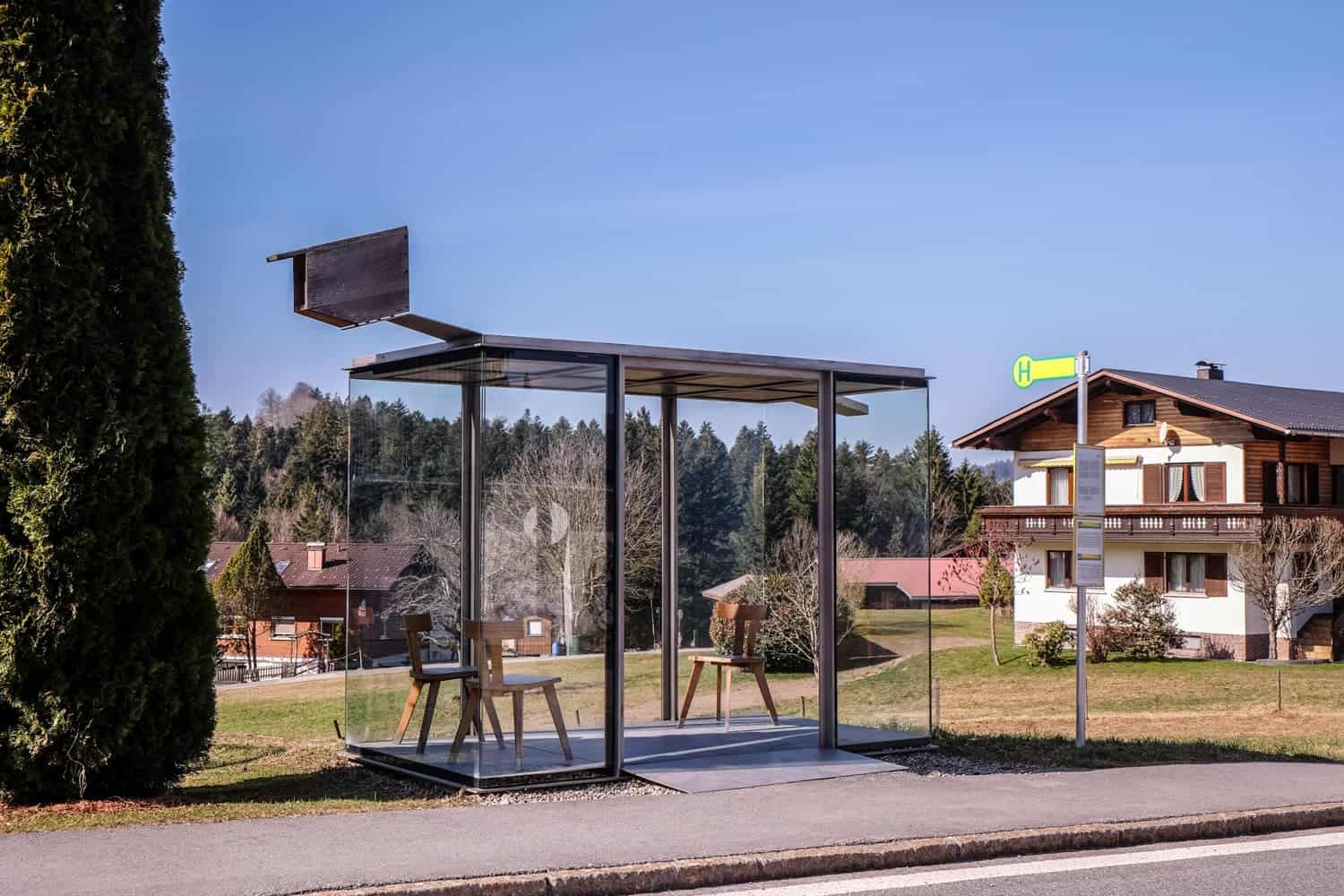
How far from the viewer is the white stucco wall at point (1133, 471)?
3925cm

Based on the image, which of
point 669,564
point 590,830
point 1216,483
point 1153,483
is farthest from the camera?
point 1153,483

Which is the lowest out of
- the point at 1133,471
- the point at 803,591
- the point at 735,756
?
the point at 735,756

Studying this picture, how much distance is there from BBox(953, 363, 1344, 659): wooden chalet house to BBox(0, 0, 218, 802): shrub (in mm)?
33261

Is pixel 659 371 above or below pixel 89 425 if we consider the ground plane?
above

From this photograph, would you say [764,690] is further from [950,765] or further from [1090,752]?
[1090,752]

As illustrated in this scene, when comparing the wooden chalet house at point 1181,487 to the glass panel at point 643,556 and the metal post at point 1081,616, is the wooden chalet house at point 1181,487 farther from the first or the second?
the glass panel at point 643,556

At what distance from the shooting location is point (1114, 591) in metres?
40.7

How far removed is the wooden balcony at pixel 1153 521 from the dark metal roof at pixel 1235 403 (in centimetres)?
225

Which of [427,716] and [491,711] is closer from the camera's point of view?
[491,711]

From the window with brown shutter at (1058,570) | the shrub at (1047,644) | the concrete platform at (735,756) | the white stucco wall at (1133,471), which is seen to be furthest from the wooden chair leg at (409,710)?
the window with brown shutter at (1058,570)

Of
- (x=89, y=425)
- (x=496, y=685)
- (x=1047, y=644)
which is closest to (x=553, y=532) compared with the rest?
(x=496, y=685)

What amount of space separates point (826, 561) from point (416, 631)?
139 inches

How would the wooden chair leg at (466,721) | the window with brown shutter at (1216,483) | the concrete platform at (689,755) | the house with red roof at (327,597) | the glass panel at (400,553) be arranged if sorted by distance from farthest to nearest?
the window with brown shutter at (1216,483) < the house with red roof at (327,597) < the glass panel at (400,553) < the wooden chair leg at (466,721) < the concrete platform at (689,755)

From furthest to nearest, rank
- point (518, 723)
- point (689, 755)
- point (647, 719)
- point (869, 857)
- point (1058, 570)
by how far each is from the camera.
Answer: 1. point (1058, 570)
2. point (647, 719)
3. point (689, 755)
4. point (518, 723)
5. point (869, 857)
